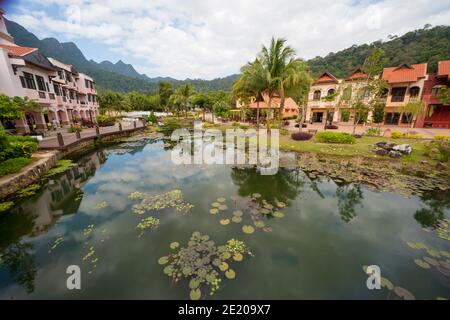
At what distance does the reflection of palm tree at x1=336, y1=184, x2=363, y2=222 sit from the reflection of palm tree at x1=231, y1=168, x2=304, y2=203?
1617mm

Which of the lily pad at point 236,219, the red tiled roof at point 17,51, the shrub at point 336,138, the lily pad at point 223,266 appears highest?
the red tiled roof at point 17,51

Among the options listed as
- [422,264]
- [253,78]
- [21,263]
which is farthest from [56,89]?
[422,264]

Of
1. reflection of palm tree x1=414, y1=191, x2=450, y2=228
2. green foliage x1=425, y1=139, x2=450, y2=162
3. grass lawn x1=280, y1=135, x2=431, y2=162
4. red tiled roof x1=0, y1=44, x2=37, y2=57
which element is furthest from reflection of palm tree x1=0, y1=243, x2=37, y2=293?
red tiled roof x1=0, y1=44, x2=37, y2=57

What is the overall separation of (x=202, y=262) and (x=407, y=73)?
102 feet

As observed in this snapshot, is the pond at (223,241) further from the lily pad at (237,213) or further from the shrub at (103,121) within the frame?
the shrub at (103,121)

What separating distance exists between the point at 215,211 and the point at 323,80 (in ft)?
91.5

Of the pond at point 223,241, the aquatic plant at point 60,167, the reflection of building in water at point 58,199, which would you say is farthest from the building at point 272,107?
the reflection of building in water at point 58,199

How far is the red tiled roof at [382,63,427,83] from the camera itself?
20766mm

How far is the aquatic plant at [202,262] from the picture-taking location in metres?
3.80

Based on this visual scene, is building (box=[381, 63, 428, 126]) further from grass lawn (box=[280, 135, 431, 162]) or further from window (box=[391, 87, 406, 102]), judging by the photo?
grass lawn (box=[280, 135, 431, 162])

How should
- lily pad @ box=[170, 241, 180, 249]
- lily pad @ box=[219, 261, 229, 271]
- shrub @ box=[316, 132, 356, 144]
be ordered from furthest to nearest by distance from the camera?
shrub @ box=[316, 132, 356, 144] < lily pad @ box=[170, 241, 180, 249] < lily pad @ box=[219, 261, 229, 271]

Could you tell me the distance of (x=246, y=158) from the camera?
42.2 feet

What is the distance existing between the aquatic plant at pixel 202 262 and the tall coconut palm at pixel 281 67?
15.6 metres
